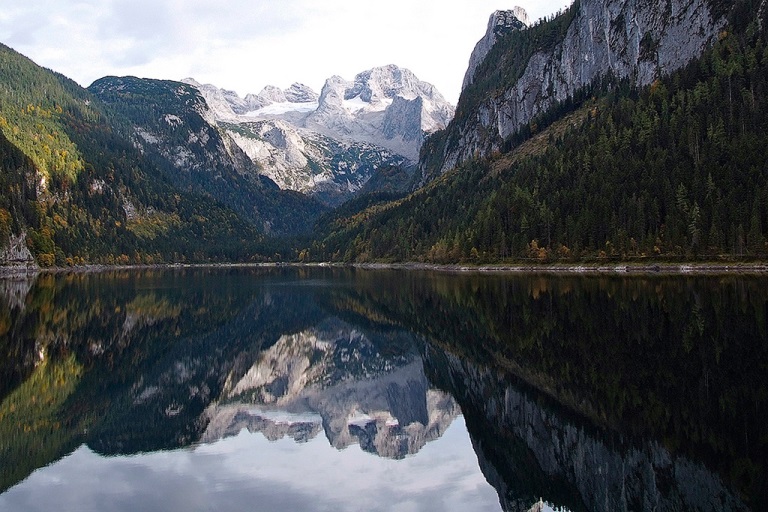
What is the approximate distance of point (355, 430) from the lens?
99.9 ft

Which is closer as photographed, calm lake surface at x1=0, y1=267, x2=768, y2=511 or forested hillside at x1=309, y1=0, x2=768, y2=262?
calm lake surface at x1=0, y1=267, x2=768, y2=511

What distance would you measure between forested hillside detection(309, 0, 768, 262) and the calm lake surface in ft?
187

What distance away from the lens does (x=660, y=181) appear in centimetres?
12850

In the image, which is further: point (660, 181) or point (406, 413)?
point (660, 181)

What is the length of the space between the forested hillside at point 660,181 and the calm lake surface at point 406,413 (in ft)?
187

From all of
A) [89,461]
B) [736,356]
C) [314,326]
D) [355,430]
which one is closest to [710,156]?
[314,326]

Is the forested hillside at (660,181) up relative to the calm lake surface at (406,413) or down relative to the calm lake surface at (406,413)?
up

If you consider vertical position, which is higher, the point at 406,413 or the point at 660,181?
the point at 660,181

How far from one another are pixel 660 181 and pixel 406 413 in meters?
111

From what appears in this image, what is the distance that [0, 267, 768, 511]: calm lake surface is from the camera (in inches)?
804

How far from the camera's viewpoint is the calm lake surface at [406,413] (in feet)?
67.0

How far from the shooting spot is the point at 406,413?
1291 inches

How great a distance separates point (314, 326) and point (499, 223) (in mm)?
94843

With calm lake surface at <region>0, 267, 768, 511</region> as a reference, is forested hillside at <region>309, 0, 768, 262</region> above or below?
above
